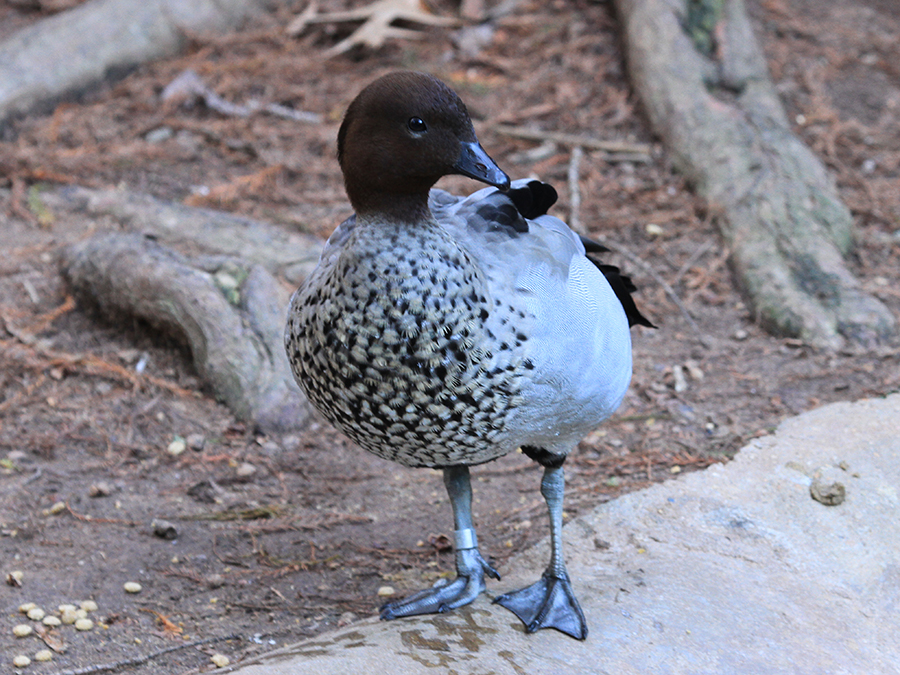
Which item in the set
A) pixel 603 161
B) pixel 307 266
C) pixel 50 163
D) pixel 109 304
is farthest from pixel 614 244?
pixel 50 163

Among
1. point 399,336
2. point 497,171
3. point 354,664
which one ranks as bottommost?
point 354,664

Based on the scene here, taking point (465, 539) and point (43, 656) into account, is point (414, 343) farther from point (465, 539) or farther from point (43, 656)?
point (43, 656)

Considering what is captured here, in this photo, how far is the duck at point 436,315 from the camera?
238 cm

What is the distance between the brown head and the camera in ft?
7.80

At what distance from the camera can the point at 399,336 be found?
2.37 metres

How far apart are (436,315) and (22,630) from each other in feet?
5.85

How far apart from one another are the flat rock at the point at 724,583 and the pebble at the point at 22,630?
90cm

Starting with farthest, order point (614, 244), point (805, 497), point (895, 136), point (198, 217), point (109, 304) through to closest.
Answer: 1. point (895, 136)
2. point (614, 244)
3. point (198, 217)
4. point (109, 304)
5. point (805, 497)

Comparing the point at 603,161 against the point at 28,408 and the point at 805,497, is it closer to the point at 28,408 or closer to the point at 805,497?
the point at 805,497

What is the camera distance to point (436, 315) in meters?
2.37

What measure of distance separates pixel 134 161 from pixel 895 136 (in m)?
5.51

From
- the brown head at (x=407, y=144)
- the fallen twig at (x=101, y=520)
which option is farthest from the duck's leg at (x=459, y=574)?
the fallen twig at (x=101, y=520)

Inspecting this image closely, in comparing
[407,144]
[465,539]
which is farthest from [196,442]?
[407,144]

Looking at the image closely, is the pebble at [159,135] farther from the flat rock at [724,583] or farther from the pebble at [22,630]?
the flat rock at [724,583]
